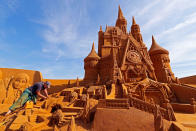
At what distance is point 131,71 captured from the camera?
2223 cm

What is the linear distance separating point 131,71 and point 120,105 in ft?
51.1

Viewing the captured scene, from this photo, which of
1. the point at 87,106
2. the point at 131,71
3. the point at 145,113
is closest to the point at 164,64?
the point at 131,71

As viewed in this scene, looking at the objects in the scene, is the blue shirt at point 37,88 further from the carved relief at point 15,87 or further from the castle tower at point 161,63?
the castle tower at point 161,63

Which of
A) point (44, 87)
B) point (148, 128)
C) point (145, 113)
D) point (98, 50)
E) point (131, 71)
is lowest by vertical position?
point (148, 128)

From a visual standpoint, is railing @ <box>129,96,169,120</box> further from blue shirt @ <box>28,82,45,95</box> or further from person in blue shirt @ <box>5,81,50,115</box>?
blue shirt @ <box>28,82,45,95</box>

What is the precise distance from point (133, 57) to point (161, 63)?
28.1 ft

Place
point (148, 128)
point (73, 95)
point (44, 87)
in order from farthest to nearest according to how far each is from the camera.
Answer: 1. point (73, 95)
2. point (148, 128)
3. point (44, 87)

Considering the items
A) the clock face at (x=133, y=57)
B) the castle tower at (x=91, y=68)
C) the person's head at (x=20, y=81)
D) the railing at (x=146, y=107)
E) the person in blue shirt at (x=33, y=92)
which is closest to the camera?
the person in blue shirt at (x=33, y=92)

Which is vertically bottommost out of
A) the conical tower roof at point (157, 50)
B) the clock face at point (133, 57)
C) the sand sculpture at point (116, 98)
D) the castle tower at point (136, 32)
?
the sand sculpture at point (116, 98)

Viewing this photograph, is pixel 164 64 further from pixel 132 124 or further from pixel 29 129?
pixel 29 129

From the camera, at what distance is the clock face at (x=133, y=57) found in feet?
76.2

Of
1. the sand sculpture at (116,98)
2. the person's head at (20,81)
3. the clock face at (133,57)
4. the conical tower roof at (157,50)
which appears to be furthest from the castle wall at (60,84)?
the conical tower roof at (157,50)

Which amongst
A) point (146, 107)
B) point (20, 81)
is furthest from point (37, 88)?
point (20, 81)

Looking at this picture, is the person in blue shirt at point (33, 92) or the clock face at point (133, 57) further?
the clock face at point (133, 57)
